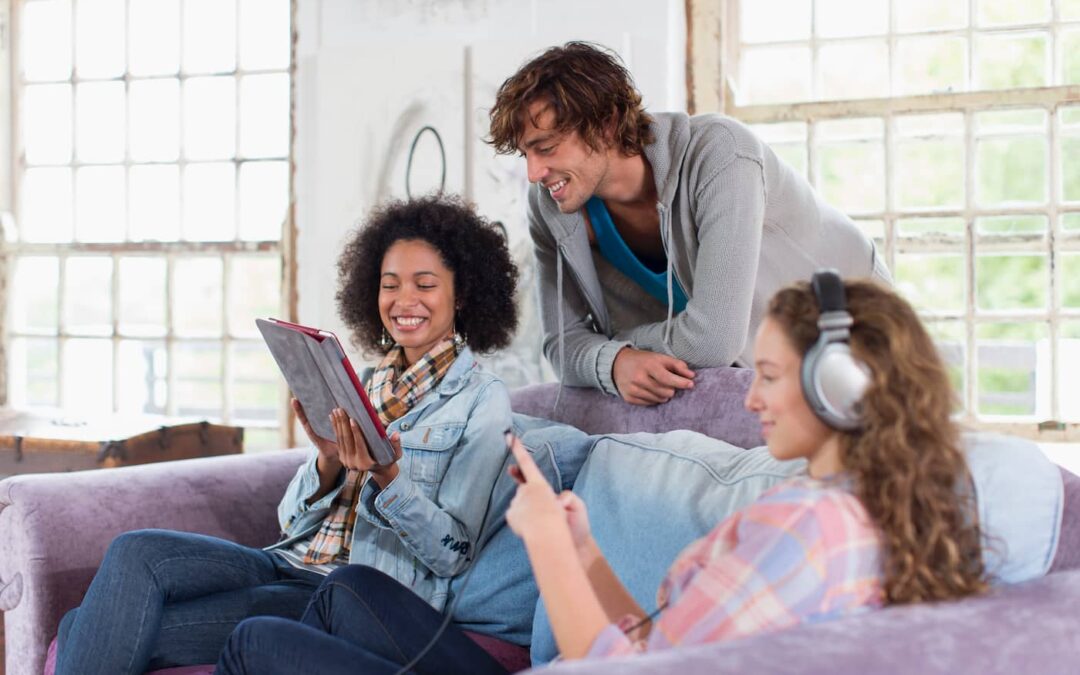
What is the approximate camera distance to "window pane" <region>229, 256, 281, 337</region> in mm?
4426

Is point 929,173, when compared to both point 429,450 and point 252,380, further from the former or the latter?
point 252,380

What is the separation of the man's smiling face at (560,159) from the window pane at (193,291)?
8.82ft

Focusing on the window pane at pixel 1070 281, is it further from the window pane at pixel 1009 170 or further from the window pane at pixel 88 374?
the window pane at pixel 88 374

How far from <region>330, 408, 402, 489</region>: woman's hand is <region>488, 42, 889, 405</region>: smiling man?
52 centimetres

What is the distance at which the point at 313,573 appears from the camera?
2.12 m

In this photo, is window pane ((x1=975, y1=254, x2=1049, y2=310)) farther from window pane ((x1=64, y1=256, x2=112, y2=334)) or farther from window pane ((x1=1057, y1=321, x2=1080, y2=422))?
window pane ((x1=64, y1=256, x2=112, y2=334))

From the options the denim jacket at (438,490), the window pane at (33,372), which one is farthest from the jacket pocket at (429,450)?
the window pane at (33,372)

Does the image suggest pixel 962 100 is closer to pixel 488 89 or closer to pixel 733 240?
pixel 488 89

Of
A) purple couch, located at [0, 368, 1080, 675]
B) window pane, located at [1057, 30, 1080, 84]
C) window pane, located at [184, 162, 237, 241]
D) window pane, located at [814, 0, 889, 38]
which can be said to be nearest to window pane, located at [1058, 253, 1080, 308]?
window pane, located at [1057, 30, 1080, 84]

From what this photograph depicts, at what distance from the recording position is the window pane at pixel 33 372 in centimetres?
465

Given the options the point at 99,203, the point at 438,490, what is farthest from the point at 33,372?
the point at 438,490

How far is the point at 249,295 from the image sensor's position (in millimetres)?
4484

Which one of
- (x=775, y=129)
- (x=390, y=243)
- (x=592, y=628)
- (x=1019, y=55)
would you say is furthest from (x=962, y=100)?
(x=592, y=628)

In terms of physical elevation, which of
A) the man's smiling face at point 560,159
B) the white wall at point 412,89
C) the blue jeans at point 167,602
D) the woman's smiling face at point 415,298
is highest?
the white wall at point 412,89
